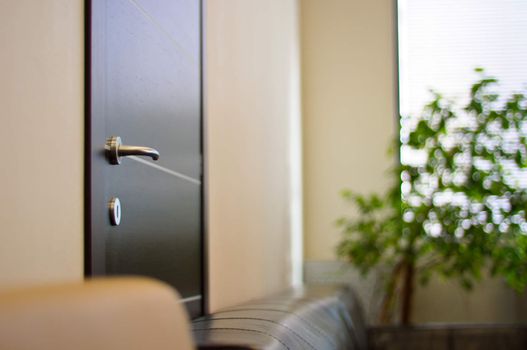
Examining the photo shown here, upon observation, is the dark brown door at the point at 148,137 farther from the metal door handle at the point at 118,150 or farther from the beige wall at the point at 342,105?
the beige wall at the point at 342,105

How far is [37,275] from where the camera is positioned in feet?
4.58

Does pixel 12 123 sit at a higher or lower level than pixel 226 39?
lower

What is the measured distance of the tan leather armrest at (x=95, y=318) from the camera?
0.48 metres

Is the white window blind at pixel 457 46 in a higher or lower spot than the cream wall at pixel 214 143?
higher

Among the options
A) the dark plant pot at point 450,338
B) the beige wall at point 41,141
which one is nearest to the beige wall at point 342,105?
the dark plant pot at point 450,338

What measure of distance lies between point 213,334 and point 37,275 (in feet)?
1.37

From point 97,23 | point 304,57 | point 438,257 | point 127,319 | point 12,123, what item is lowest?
point 438,257

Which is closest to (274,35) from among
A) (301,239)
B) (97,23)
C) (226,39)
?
(226,39)

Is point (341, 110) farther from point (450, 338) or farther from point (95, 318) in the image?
point (95, 318)

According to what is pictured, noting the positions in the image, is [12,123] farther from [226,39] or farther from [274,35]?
[274,35]

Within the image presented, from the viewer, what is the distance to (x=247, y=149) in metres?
3.46

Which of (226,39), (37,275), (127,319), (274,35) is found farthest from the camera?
(274,35)

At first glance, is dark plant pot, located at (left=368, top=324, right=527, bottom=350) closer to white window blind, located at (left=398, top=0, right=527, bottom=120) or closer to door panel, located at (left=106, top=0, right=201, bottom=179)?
white window blind, located at (left=398, top=0, right=527, bottom=120)

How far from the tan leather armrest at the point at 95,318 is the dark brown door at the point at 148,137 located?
3.66 ft
